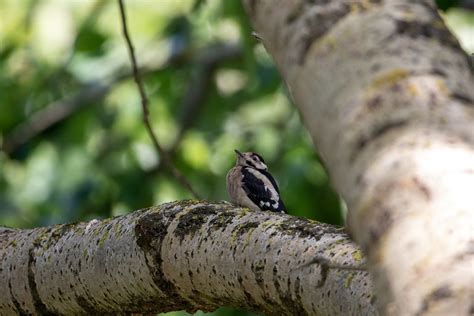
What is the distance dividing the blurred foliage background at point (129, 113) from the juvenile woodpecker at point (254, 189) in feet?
6.20

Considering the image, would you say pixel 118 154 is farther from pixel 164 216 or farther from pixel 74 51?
pixel 164 216

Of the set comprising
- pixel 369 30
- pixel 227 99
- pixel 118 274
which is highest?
pixel 369 30

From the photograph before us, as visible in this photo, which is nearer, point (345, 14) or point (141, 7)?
point (345, 14)

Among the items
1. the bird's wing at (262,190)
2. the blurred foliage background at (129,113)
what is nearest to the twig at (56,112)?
the blurred foliage background at (129,113)

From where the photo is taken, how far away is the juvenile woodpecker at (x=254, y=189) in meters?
5.80

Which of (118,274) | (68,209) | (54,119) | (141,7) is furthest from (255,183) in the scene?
(54,119)

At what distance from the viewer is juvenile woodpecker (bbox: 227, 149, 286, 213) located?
5797mm

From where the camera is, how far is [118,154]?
1057 cm

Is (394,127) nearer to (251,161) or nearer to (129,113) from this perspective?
(251,161)

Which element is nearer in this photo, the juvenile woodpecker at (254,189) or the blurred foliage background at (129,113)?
the juvenile woodpecker at (254,189)

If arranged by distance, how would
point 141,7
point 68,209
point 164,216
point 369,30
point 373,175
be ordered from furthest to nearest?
1. point 141,7
2. point 68,209
3. point 164,216
4. point 369,30
5. point 373,175

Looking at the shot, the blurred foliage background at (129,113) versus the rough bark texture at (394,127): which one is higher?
the rough bark texture at (394,127)

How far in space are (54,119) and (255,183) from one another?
5513 mm

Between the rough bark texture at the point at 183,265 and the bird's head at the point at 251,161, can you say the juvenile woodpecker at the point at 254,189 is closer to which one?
the bird's head at the point at 251,161
